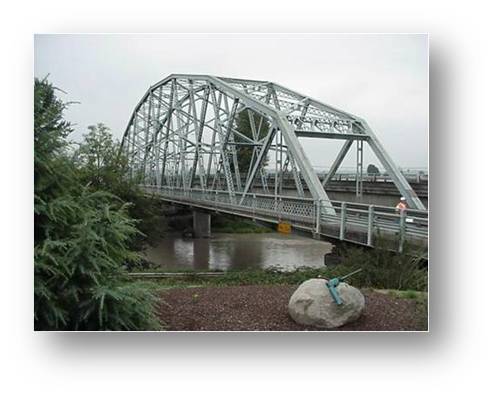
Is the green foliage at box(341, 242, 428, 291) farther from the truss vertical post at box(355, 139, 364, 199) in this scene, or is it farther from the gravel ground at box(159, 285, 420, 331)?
the truss vertical post at box(355, 139, 364, 199)

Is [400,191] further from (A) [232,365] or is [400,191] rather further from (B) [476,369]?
(A) [232,365]

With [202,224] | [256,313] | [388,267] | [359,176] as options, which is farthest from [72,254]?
[359,176]

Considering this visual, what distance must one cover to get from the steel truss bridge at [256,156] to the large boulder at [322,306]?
2.96 feet

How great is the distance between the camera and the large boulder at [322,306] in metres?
3.66

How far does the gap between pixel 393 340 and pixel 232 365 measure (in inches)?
52.9

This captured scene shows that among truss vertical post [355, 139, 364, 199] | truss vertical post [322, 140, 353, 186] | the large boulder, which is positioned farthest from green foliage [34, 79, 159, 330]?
truss vertical post [355, 139, 364, 199]

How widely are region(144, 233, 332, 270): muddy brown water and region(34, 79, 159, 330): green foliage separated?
1468mm

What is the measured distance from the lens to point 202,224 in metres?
5.82

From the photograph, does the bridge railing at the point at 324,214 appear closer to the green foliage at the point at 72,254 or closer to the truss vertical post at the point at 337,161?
the truss vertical post at the point at 337,161

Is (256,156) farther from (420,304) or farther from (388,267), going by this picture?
(420,304)

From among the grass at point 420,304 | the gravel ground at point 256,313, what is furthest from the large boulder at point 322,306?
the grass at point 420,304

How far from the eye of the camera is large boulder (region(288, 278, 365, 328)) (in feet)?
12.0
